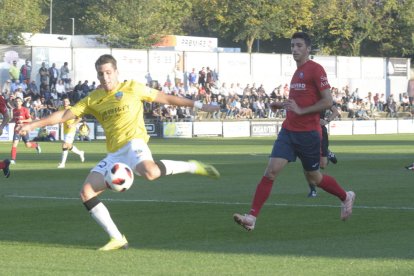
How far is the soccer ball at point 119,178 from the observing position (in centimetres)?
1139

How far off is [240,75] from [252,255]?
54260mm

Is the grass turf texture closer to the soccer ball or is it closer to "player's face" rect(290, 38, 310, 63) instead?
the soccer ball

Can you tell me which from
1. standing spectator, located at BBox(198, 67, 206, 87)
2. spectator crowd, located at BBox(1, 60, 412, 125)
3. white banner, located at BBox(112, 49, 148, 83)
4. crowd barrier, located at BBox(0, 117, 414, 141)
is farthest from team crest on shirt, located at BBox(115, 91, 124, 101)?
standing spectator, located at BBox(198, 67, 206, 87)

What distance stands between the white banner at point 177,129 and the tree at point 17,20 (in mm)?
24738

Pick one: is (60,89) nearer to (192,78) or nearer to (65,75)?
(65,75)

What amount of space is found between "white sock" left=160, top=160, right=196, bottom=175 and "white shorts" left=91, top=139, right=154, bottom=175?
36 cm

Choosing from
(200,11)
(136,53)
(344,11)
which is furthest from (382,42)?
(136,53)

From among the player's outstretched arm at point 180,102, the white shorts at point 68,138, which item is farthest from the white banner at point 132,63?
the player's outstretched arm at point 180,102

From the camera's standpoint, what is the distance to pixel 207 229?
13406 millimetres

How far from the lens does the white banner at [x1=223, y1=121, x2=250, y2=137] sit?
56.4 metres

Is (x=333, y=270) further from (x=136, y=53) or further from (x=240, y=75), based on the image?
(x=240, y=75)

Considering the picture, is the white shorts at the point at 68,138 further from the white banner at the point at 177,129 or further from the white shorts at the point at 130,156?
the white banner at the point at 177,129

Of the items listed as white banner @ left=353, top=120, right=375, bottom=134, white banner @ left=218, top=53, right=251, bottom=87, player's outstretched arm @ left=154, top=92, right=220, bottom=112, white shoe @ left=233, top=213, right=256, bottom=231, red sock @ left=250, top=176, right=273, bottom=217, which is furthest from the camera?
white banner @ left=218, top=53, right=251, bottom=87

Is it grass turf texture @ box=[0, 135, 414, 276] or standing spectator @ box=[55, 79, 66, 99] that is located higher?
standing spectator @ box=[55, 79, 66, 99]
